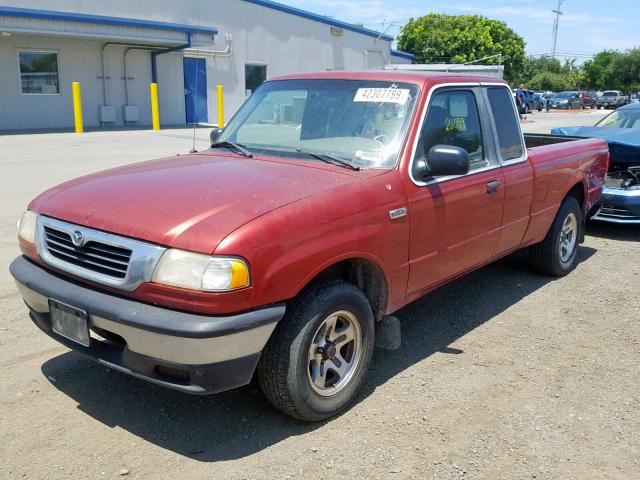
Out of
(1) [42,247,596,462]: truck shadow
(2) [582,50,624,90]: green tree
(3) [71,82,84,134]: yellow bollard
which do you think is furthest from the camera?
(2) [582,50,624,90]: green tree

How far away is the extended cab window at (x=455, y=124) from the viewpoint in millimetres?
4109

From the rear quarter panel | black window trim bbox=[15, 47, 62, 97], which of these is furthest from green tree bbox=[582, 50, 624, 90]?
the rear quarter panel

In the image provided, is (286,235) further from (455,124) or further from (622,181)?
(622,181)

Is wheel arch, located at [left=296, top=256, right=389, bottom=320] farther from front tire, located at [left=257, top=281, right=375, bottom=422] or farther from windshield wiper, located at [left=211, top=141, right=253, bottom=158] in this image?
windshield wiper, located at [left=211, top=141, right=253, bottom=158]

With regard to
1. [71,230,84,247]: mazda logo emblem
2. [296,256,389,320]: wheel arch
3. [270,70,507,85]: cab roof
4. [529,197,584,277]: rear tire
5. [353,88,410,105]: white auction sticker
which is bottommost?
[529,197,584,277]: rear tire

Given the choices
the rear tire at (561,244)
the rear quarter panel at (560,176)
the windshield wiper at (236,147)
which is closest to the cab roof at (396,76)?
the windshield wiper at (236,147)

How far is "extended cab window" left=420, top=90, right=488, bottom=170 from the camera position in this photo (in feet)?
13.5

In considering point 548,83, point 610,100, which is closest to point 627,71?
point 548,83

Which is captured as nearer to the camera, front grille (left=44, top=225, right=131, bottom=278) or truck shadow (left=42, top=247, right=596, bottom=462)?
front grille (left=44, top=225, right=131, bottom=278)

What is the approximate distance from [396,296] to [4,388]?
237 cm

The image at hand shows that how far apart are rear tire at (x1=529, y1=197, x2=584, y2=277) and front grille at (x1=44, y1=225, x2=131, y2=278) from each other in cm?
419

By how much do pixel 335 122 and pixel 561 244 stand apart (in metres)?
3.08

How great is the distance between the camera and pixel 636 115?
902 cm

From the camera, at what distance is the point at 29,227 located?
3582 millimetres
